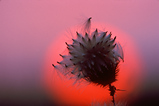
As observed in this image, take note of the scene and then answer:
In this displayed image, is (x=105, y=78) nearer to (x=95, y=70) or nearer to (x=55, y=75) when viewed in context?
(x=95, y=70)

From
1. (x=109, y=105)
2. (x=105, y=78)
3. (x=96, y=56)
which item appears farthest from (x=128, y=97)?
(x=96, y=56)

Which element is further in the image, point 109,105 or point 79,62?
point 109,105

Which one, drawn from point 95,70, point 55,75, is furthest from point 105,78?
point 55,75

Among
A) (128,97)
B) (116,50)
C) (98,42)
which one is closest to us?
(98,42)

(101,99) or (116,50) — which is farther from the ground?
(116,50)

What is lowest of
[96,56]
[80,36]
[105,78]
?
[105,78]

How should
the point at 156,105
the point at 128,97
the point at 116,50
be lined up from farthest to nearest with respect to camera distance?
1. the point at 156,105
2. the point at 128,97
3. the point at 116,50
